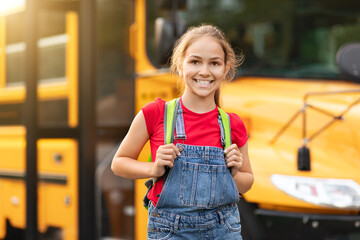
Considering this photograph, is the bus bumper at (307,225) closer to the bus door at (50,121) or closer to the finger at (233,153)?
the finger at (233,153)

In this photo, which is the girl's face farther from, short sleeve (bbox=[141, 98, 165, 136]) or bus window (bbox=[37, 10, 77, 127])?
bus window (bbox=[37, 10, 77, 127])

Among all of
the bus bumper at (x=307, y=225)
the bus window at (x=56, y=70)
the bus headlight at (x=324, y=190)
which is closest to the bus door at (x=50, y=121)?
the bus window at (x=56, y=70)

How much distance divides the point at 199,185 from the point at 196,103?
0.23m

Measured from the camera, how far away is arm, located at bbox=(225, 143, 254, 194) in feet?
4.56

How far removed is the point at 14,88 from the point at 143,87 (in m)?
1.03

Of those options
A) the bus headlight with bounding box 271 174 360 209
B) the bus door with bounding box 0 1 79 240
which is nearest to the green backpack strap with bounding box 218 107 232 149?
the bus headlight with bounding box 271 174 360 209

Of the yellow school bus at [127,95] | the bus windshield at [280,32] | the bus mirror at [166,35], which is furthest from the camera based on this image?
the bus windshield at [280,32]

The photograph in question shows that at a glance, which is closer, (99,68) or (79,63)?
(79,63)

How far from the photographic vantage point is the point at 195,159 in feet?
4.50

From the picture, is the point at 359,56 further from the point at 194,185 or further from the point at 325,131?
the point at 194,185

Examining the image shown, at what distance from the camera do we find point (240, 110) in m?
2.76

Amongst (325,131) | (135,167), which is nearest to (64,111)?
(325,131)

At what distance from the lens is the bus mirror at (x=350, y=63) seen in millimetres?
2381

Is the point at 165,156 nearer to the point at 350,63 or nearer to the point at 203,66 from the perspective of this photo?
the point at 203,66
